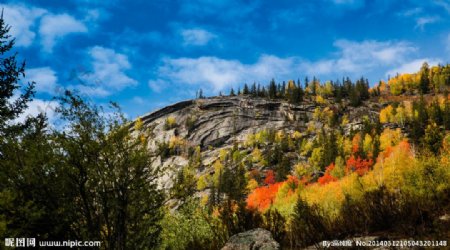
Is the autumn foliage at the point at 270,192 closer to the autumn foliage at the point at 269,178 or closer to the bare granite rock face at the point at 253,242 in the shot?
the autumn foliage at the point at 269,178

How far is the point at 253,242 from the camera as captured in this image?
895 centimetres

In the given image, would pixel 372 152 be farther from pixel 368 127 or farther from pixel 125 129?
pixel 125 129

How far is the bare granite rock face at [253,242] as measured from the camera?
28.7ft

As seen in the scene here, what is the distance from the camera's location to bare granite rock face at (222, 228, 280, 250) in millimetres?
8734

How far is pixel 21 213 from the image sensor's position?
8164mm

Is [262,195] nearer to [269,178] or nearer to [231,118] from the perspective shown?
[269,178]

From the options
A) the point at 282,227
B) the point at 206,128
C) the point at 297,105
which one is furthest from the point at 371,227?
the point at 297,105

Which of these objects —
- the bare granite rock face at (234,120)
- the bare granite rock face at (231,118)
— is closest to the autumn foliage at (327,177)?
the bare granite rock face at (234,120)

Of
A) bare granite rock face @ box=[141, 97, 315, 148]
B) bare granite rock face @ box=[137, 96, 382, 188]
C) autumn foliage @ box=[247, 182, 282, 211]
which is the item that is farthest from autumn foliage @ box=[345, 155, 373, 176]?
bare granite rock face @ box=[141, 97, 315, 148]

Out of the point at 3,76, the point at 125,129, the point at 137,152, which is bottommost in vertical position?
the point at 137,152

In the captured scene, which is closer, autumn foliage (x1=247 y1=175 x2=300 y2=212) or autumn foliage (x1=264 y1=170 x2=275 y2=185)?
autumn foliage (x1=247 y1=175 x2=300 y2=212)

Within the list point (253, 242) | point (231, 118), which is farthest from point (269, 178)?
point (253, 242)

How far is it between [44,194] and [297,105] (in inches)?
7601

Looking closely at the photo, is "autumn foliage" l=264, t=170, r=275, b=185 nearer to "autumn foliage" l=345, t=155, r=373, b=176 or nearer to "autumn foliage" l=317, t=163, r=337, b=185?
"autumn foliage" l=317, t=163, r=337, b=185
